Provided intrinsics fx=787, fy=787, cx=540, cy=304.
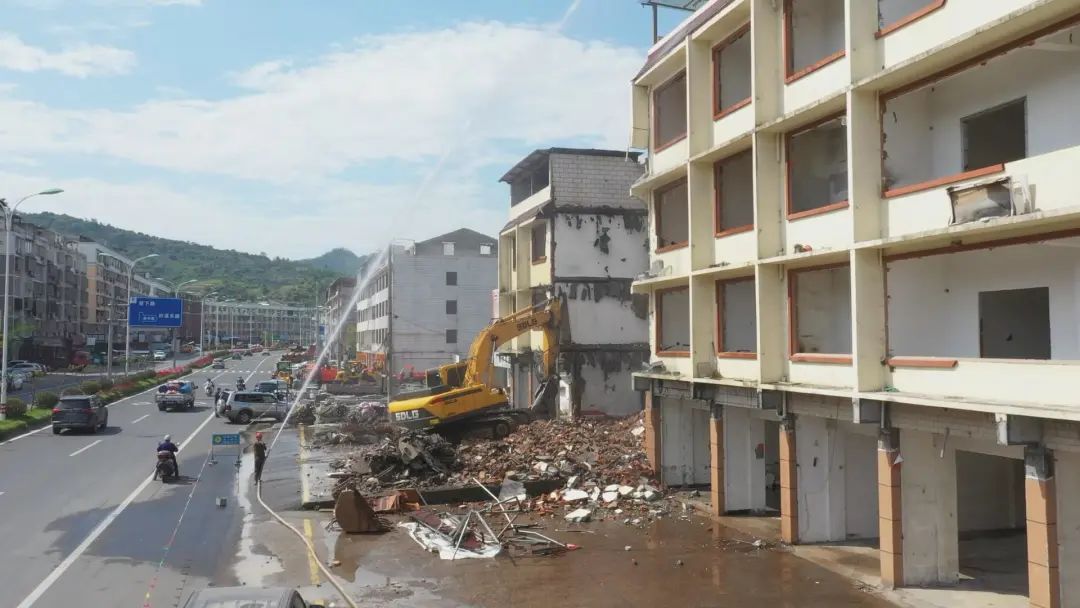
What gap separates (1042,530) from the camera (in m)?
10.7

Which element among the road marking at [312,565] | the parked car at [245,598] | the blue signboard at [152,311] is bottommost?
the road marking at [312,565]

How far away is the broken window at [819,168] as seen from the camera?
56.1 ft

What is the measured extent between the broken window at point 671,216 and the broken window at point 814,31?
6170 mm

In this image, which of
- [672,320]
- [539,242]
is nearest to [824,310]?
[672,320]

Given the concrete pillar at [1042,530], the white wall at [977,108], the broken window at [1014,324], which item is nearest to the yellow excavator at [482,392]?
the white wall at [977,108]

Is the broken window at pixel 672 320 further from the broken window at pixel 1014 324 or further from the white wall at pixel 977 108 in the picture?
the broken window at pixel 1014 324

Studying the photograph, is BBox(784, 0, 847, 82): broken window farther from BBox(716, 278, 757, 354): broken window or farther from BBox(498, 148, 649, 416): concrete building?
BBox(498, 148, 649, 416): concrete building

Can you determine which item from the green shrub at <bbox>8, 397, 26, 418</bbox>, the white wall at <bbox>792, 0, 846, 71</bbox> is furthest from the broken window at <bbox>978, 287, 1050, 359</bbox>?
the green shrub at <bbox>8, 397, 26, 418</bbox>

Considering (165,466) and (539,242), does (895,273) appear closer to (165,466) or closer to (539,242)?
(165,466)

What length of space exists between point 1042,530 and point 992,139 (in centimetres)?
649

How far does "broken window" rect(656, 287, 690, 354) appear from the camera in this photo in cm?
2320

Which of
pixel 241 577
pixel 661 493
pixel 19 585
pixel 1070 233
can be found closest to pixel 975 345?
pixel 1070 233

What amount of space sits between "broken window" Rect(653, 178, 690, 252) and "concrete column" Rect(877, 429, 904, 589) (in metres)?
9.94

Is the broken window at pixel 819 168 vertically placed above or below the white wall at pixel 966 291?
above
